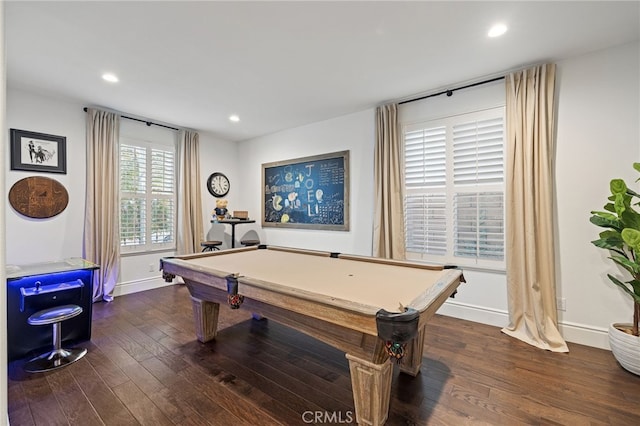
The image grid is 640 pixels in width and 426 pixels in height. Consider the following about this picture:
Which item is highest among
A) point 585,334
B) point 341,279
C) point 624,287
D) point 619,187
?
point 619,187

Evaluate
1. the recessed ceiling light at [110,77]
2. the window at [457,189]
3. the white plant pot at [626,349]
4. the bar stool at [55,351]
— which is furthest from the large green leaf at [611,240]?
the recessed ceiling light at [110,77]

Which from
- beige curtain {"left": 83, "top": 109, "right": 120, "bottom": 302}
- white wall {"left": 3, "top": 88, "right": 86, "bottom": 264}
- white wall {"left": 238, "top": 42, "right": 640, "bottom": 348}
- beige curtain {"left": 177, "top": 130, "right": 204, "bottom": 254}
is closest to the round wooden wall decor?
white wall {"left": 3, "top": 88, "right": 86, "bottom": 264}

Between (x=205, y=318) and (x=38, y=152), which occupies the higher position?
(x=38, y=152)

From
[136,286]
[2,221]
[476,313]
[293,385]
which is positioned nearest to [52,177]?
[136,286]

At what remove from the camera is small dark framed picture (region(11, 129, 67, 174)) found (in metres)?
3.27

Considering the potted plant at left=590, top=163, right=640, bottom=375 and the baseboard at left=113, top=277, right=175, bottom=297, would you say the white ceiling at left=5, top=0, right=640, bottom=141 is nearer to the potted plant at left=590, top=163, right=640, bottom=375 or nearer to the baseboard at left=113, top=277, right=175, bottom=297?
the potted plant at left=590, top=163, right=640, bottom=375

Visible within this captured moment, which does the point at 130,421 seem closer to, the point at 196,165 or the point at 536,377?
the point at 536,377

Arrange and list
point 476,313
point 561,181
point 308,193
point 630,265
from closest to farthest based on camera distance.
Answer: point 630,265, point 561,181, point 476,313, point 308,193

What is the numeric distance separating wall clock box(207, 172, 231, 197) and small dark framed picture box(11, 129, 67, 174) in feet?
6.82

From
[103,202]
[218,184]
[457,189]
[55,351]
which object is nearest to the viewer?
[55,351]

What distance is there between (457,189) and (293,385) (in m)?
2.64

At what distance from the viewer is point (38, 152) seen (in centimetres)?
342

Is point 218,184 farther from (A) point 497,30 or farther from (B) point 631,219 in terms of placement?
(B) point 631,219

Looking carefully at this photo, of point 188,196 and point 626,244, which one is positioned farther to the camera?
point 188,196
